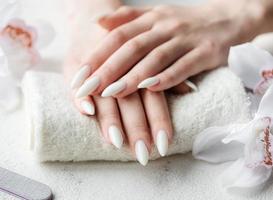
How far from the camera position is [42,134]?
875 millimetres

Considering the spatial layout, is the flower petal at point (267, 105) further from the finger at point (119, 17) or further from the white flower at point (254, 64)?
the finger at point (119, 17)

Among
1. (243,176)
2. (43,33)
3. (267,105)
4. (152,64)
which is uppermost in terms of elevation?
(43,33)

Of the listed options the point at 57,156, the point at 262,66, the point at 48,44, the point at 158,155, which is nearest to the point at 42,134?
the point at 57,156

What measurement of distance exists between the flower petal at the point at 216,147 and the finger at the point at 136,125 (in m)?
0.09

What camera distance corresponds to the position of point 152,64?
3.22ft

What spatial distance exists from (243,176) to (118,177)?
0.20 metres

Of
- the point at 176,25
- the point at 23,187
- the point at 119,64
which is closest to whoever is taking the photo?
the point at 23,187

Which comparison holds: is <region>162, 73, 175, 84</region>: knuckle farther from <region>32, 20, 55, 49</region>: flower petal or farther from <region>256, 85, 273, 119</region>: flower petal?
<region>32, 20, 55, 49</region>: flower petal

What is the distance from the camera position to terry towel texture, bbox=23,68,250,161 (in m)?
0.88

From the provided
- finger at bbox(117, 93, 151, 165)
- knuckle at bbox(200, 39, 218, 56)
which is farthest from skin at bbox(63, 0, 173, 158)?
knuckle at bbox(200, 39, 218, 56)

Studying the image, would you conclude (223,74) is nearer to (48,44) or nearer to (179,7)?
(179,7)

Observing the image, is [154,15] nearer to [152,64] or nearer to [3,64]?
[152,64]

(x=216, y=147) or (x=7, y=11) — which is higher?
(x=7, y=11)

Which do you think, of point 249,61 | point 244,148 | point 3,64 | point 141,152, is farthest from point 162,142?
point 3,64
